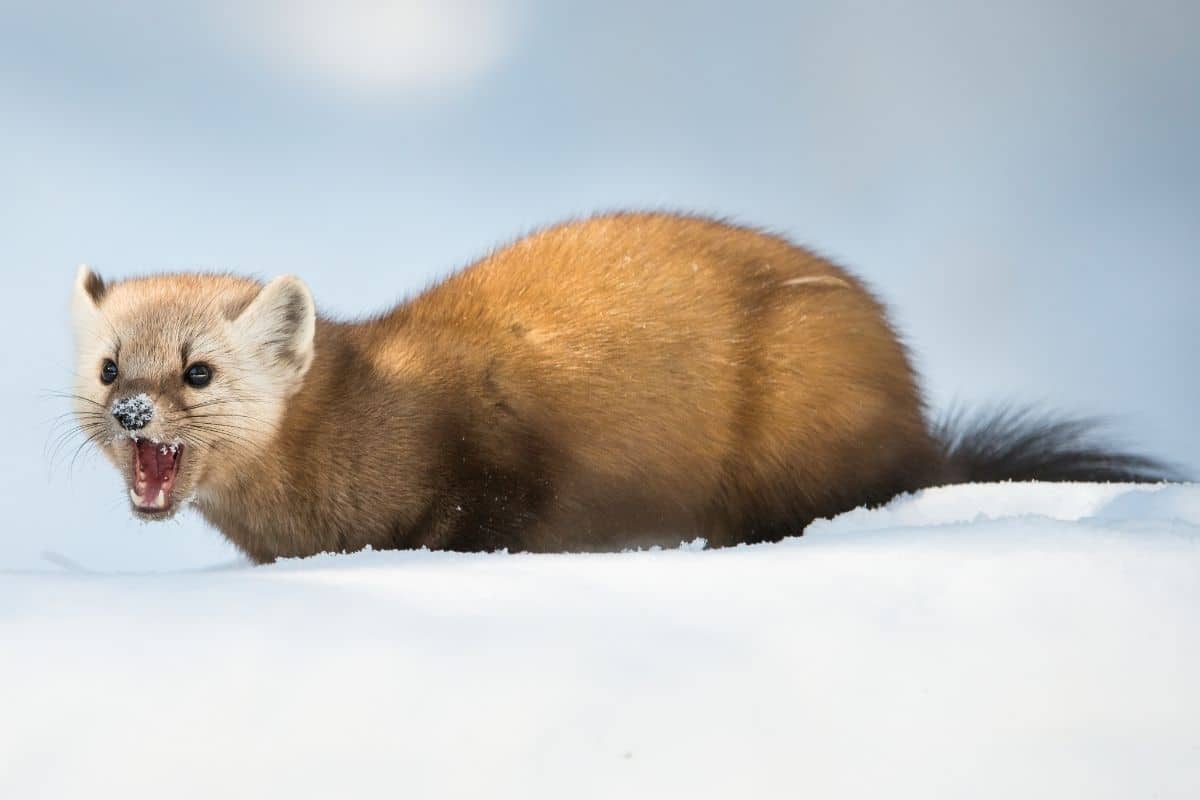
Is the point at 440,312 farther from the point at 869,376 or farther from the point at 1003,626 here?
the point at 1003,626

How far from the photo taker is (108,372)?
3.33 m

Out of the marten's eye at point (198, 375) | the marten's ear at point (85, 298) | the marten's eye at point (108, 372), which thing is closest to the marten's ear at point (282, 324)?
the marten's eye at point (198, 375)

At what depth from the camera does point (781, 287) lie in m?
3.90

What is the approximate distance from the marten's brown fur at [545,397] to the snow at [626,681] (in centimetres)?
108

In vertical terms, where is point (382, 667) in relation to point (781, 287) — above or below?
below

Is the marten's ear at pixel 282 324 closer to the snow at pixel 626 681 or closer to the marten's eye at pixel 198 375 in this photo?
the marten's eye at pixel 198 375

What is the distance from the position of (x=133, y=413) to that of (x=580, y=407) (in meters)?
1.15

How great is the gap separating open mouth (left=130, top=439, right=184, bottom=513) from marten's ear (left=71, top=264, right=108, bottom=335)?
46 cm

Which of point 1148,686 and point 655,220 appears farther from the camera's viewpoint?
point 655,220

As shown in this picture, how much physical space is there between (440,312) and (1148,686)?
91.7 inches

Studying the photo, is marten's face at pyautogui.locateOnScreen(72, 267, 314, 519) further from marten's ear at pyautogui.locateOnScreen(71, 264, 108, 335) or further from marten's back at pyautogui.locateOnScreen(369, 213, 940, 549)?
marten's back at pyautogui.locateOnScreen(369, 213, 940, 549)

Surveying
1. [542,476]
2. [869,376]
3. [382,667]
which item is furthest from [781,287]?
[382,667]

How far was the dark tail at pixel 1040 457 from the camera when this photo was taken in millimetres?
4340

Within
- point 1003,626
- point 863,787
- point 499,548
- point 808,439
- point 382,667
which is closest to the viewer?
point 863,787
